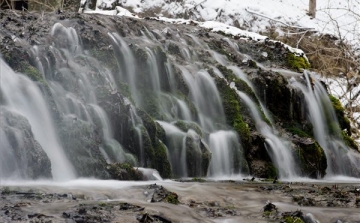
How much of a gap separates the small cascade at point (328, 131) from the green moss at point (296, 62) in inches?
31.7

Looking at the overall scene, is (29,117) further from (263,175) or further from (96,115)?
(263,175)

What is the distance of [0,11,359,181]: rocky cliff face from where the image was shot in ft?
25.4

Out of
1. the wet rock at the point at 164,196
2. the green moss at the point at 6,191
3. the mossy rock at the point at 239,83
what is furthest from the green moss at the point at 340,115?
the green moss at the point at 6,191

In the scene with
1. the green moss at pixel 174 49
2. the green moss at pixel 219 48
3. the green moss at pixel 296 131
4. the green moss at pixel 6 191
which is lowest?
the green moss at pixel 6 191

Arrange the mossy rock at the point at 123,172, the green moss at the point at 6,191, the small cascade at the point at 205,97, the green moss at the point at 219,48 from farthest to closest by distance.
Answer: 1. the green moss at the point at 219,48
2. the small cascade at the point at 205,97
3. the mossy rock at the point at 123,172
4. the green moss at the point at 6,191

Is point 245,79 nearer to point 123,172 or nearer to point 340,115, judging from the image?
point 340,115

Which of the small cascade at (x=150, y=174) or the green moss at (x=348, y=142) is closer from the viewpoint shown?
the small cascade at (x=150, y=174)

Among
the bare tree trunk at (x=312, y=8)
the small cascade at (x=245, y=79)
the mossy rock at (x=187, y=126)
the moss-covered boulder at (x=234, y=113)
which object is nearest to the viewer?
the mossy rock at (x=187, y=126)

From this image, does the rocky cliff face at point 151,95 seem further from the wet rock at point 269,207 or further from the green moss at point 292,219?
the green moss at point 292,219

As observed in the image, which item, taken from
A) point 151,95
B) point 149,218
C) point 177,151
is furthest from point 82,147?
point 149,218

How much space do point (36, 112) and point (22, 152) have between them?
3.65 feet

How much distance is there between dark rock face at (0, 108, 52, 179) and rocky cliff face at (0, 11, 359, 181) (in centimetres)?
3

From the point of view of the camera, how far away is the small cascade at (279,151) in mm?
9578

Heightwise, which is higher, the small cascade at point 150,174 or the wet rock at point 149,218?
the small cascade at point 150,174
